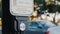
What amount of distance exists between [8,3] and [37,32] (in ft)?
28.5

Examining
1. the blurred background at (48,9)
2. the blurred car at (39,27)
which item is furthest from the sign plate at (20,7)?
the blurred background at (48,9)

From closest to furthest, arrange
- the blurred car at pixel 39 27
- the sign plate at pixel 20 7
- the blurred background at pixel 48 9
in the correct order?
1. the sign plate at pixel 20 7
2. the blurred car at pixel 39 27
3. the blurred background at pixel 48 9

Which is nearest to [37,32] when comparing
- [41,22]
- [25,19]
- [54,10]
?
[41,22]

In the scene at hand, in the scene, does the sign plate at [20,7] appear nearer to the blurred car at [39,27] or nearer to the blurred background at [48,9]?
the blurred car at [39,27]

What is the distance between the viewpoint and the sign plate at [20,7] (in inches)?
93.1

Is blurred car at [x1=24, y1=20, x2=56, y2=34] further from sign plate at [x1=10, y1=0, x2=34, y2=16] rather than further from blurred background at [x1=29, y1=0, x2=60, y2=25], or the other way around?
sign plate at [x1=10, y1=0, x2=34, y2=16]

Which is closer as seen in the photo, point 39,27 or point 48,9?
point 39,27

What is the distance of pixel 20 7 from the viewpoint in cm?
238

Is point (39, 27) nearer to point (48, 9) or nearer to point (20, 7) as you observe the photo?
point (20, 7)

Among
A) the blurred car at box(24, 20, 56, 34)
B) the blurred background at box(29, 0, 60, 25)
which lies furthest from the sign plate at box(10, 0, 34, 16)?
the blurred background at box(29, 0, 60, 25)

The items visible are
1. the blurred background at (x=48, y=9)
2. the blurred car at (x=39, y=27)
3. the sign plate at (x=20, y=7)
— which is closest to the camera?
the sign plate at (x=20, y=7)

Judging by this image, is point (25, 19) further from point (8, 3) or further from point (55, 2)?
point (55, 2)

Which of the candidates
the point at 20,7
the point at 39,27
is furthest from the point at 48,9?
the point at 20,7

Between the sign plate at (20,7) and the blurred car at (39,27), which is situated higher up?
the sign plate at (20,7)
